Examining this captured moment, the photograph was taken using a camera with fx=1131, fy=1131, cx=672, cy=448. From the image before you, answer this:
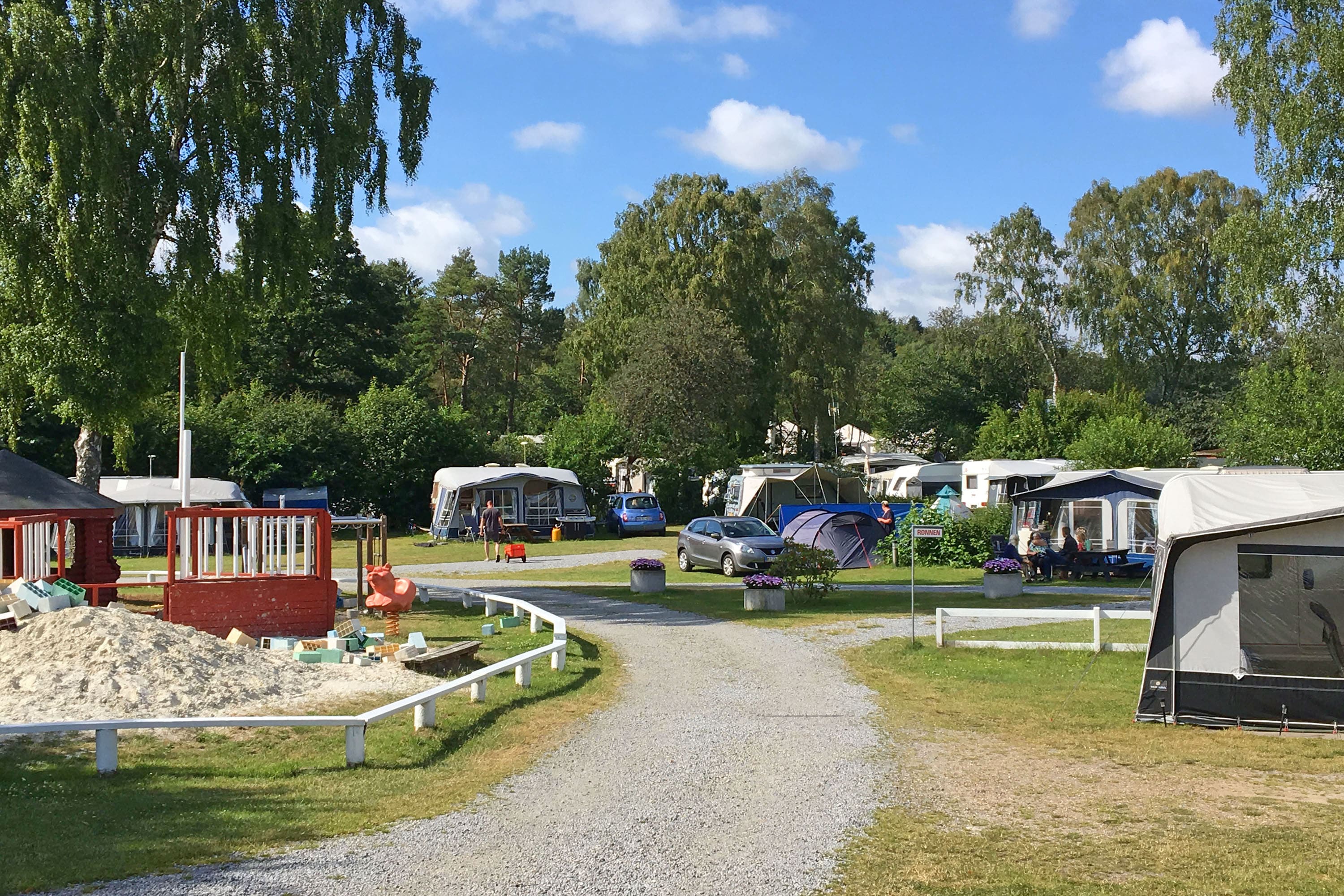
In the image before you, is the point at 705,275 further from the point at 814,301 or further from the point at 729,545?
the point at 729,545

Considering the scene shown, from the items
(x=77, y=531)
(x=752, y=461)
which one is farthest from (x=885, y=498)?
(x=77, y=531)

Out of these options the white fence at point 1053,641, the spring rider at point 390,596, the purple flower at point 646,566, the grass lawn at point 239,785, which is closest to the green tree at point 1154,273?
the purple flower at point 646,566

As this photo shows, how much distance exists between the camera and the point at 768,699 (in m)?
11.1

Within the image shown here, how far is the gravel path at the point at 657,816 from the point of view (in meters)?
5.68

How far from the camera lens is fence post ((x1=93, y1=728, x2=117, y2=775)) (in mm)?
7844

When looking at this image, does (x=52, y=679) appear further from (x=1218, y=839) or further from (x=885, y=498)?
(x=885, y=498)

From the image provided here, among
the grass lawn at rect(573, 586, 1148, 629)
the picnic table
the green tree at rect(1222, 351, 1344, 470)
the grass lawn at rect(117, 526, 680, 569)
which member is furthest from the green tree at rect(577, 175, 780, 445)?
the grass lawn at rect(573, 586, 1148, 629)

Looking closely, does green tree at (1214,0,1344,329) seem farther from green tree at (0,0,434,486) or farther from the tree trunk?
the tree trunk

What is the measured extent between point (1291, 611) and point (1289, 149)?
15.1m

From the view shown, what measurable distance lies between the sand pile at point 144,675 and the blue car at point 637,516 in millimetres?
26643

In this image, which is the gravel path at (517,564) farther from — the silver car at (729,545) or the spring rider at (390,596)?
the spring rider at (390,596)

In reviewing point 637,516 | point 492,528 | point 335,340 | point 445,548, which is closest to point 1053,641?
point 492,528

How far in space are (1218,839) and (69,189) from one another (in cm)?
1644

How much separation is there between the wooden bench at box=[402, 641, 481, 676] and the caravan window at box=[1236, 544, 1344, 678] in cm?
777
